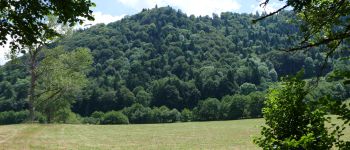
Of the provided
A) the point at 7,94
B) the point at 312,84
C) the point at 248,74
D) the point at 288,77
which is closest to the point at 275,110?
the point at 288,77

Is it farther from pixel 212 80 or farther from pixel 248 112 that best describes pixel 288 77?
pixel 212 80

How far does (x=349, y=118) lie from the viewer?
18.9ft

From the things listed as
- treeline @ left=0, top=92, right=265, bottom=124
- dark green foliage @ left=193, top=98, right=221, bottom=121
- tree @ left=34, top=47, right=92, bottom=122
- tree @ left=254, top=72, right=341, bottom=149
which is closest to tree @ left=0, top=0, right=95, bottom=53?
tree @ left=254, top=72, right=341, bottom=149

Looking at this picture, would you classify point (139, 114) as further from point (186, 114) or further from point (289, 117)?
point (289, 117)

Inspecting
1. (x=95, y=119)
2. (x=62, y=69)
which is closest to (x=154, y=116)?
(x=95, y=119)

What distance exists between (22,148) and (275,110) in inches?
1066

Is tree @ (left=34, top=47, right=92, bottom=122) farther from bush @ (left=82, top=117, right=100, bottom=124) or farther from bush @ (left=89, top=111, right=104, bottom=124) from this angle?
bush @ (left=89, top=111, right=104, bottom=124)

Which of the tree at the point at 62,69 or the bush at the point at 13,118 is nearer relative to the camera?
the tree at the point at 62,69

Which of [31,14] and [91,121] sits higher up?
[31,14]

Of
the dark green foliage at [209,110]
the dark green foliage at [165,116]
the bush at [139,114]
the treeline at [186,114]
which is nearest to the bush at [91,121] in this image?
the treeline at [186,114]

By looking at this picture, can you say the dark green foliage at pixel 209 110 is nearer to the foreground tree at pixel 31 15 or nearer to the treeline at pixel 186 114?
the treeline at pixel 186 114

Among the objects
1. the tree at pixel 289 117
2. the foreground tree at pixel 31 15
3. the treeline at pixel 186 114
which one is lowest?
the treeline at pixel 186 114

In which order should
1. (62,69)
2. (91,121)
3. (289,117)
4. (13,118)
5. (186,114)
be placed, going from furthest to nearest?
1. (91,121)
2. (186,114)
3. (13,118)
4. (62,69)
5. (289,117)

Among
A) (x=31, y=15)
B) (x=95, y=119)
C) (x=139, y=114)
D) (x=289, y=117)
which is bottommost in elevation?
(x=95, y=119)
